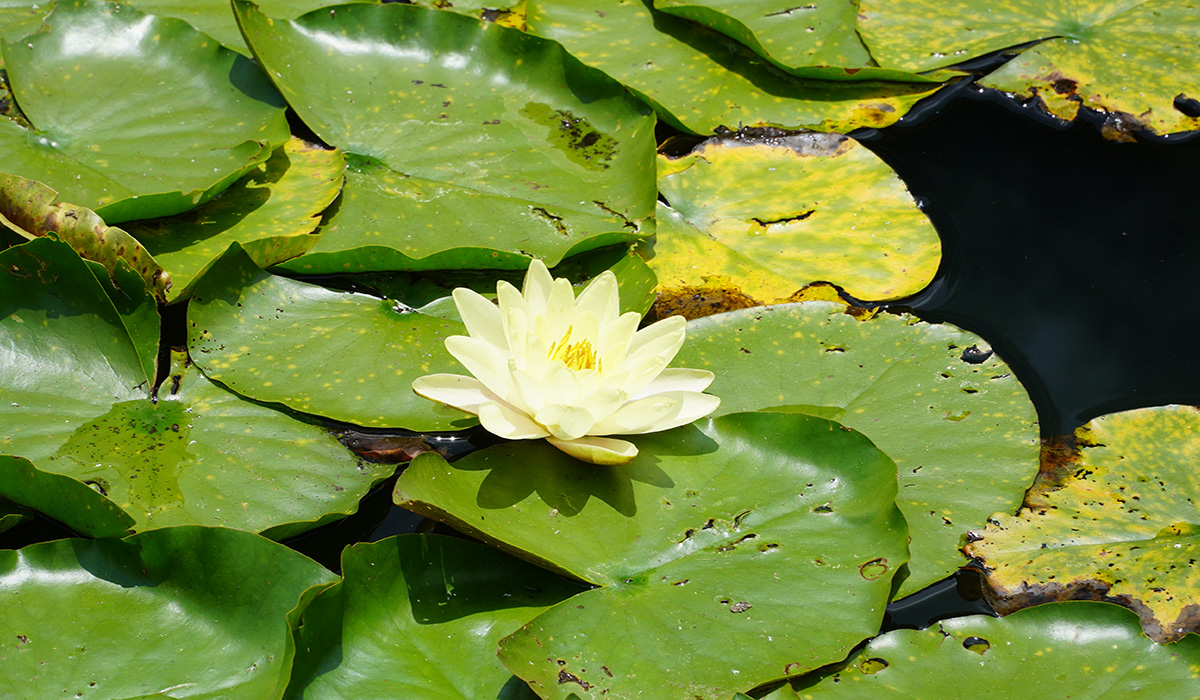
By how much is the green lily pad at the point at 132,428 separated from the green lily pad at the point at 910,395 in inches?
38.5

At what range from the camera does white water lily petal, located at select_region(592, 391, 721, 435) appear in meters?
1.84

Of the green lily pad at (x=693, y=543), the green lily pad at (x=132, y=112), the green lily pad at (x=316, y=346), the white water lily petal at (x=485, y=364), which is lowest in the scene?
the green lily pad at (x=693, y=543)

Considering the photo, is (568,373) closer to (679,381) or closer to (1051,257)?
(679,381)

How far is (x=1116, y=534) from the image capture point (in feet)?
6.40

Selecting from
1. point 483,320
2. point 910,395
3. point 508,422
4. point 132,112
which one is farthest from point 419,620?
point 132,112

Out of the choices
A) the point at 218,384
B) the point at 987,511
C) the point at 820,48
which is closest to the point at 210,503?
the point at 218,384

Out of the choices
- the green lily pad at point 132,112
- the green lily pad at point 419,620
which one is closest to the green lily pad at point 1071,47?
the green lily pad at point 132,112

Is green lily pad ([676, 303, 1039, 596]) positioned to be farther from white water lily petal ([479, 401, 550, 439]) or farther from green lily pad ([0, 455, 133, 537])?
green lily pad ([0, 455, 133, 537])

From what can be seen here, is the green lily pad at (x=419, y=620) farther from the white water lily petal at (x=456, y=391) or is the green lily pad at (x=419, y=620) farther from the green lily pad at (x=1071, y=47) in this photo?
the green lily pad at (x=1071, y=47)

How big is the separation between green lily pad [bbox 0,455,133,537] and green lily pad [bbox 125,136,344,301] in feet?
2.05

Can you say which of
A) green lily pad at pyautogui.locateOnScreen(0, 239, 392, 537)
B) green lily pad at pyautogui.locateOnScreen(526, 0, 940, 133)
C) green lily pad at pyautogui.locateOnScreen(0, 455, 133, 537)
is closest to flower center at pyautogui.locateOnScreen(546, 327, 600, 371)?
green lily pad at pyautogui.locateOnScreen(0, 239, 392, 537)

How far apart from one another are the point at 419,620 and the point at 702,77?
2.24 meters

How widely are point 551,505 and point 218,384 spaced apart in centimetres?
89

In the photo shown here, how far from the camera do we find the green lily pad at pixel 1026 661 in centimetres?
162
